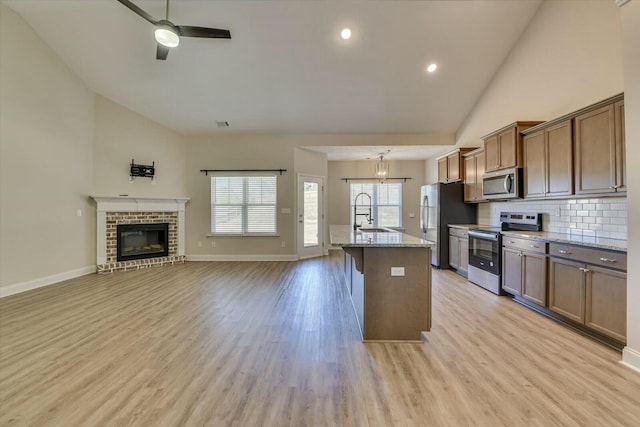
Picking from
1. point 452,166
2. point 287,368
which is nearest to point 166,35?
point 287,368

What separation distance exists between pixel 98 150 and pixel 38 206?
1.49 metres

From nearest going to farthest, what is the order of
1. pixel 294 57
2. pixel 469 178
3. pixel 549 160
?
1. pixel 549 160
2. pixel 294 57
3. pixel 469 178

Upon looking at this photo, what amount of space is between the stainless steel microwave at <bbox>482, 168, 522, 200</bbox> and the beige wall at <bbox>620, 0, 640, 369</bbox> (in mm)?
1694

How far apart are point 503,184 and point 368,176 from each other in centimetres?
431

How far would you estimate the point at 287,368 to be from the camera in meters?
2.05

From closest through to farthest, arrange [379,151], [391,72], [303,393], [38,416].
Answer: [38,416], [303,393], [391,72], [379,151]

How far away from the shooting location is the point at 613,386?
1.83 metres

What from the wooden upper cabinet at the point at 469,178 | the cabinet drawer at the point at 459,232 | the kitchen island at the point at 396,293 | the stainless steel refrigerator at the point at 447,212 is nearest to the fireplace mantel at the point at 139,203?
the kitchen island at the point at 396,293

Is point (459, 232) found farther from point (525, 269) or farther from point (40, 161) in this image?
point (40, 161)

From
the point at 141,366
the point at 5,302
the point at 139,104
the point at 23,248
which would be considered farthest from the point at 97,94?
the point at 141,366

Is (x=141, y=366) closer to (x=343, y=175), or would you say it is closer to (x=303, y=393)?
(x=303, y=393)

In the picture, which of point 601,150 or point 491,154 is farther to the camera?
point 491,154

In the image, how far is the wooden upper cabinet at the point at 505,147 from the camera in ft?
12.1

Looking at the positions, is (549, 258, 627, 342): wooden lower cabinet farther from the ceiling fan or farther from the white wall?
the white wall
